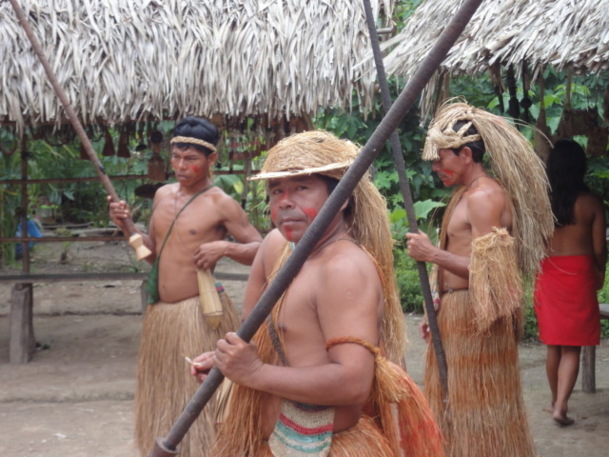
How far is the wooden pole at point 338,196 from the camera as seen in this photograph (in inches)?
74.9

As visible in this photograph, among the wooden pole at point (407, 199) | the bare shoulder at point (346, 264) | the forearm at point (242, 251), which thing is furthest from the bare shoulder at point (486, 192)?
the bare shoulder at point (346, 264)

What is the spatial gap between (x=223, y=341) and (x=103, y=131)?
19.4 feet

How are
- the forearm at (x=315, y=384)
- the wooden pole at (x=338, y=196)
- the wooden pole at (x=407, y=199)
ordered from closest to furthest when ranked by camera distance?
the wooden pole at (x=338, y=196)
the forearm at (x=315, y=384)
the wooden pole at (x=407, y=199)

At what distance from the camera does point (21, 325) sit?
24.0 feet

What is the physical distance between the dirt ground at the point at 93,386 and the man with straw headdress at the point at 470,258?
900 mm

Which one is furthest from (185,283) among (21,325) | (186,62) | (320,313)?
(21,325)

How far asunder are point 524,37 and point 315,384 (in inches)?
118

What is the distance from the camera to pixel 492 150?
4.26 m

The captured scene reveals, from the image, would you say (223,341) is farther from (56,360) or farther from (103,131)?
(103,131)

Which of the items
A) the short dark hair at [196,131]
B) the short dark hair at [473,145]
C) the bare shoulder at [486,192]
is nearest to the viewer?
the bare shoulder at [486,192]

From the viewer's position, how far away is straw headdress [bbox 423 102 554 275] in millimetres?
4254

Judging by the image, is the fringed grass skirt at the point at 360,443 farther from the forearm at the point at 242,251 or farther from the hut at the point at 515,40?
the hut at the point at 515,40

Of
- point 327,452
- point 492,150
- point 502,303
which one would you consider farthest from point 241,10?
point 327,452

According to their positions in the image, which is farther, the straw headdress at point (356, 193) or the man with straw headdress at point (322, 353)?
the straw headdress at point (356, 193)
